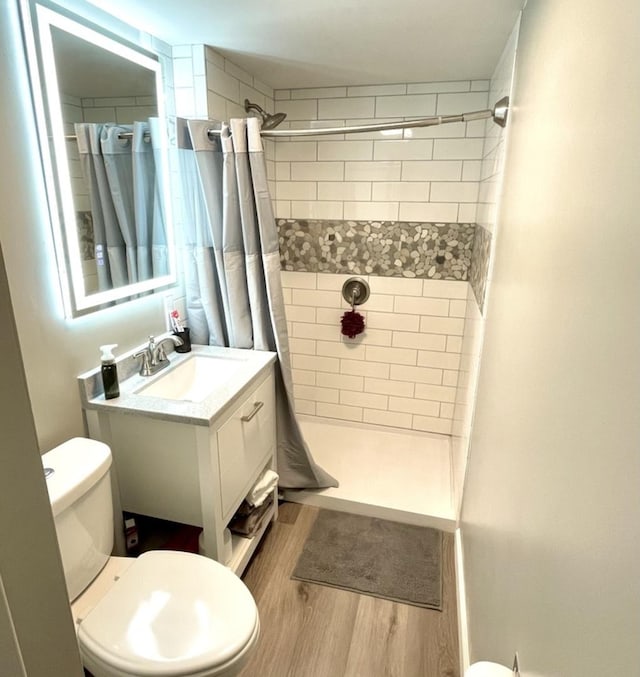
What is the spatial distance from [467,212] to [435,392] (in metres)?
1.11

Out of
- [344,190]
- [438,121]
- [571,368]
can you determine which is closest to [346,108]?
[344,190]

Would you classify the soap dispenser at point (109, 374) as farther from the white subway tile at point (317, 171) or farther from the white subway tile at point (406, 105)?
the white subway tile at point (406, 105)

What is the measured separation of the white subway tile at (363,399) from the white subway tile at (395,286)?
0.69m

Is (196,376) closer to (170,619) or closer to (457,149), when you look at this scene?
(170,619)

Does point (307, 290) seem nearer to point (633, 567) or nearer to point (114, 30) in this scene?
point (114, 30)

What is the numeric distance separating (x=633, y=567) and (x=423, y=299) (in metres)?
2.28

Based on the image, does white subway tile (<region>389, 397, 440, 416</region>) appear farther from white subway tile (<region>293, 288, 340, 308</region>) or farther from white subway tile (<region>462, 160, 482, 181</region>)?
white subway tile (<region>462, 160, 482, 181</region>)

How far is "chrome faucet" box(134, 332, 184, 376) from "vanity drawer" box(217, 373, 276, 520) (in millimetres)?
415

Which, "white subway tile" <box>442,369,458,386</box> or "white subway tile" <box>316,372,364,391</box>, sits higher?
"white subway tile" <box>442,369,458,386</box>

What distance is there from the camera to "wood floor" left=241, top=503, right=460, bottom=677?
1551 mm

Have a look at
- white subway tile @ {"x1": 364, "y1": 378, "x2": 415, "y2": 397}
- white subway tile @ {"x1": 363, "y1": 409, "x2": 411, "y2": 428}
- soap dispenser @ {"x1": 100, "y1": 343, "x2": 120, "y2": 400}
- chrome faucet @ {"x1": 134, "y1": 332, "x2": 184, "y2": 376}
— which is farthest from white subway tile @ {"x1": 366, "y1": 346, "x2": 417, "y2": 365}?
soap dispenser @ {"x1": 100, "y1": 343, "x2": 120, "y2": 400}

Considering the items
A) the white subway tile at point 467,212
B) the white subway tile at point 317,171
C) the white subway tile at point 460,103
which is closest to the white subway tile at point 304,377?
the white subway tile at point 317,171

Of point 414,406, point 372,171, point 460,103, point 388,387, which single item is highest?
point 460,103

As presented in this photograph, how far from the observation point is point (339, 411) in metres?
3.04
